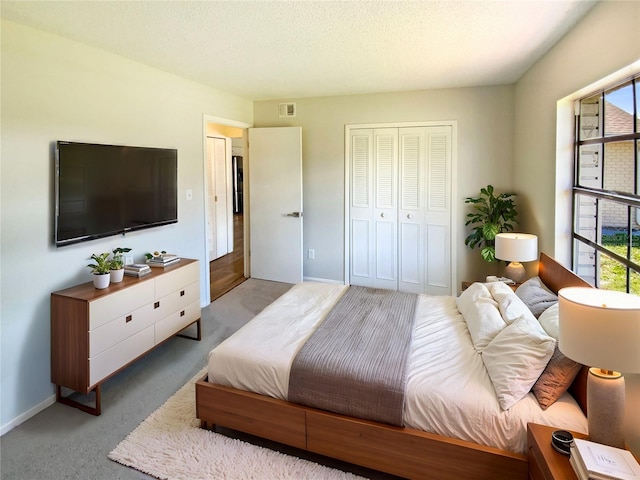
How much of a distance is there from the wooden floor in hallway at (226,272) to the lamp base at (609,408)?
152 inches

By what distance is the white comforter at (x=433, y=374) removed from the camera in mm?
1638

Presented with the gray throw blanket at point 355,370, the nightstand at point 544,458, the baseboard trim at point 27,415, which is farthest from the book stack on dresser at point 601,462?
the baseboard trim at point 27,415

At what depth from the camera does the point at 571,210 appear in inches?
110

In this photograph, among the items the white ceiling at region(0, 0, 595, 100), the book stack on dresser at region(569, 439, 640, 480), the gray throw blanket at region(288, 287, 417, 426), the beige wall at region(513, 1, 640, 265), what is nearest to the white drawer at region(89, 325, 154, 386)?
the gray throw blanket at region(288, 287, 417, 426)

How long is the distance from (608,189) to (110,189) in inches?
133

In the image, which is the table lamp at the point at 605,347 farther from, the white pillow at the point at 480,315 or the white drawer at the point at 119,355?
the white drawer at the point at 119,355

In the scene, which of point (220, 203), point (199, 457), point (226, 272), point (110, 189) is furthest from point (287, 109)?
point (199, 457)

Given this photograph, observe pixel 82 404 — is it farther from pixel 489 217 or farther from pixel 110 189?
pixel 489 217

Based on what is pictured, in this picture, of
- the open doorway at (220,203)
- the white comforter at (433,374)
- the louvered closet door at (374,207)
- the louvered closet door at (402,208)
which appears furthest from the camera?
the open doorway at (220,203)

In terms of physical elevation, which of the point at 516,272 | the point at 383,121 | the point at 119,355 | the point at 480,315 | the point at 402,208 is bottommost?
the point at 119,355

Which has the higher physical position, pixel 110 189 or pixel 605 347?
pixel 110 189

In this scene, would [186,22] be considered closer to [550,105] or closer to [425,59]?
[425,59]

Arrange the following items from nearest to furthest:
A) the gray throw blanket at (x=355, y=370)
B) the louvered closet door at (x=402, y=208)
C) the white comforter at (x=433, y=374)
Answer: the white comforter at (x=433, y=374) < the gray throw blanket at (x=355, y=370) < the louvered closet door at (x=402, y=208)

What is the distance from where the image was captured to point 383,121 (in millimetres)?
4520
